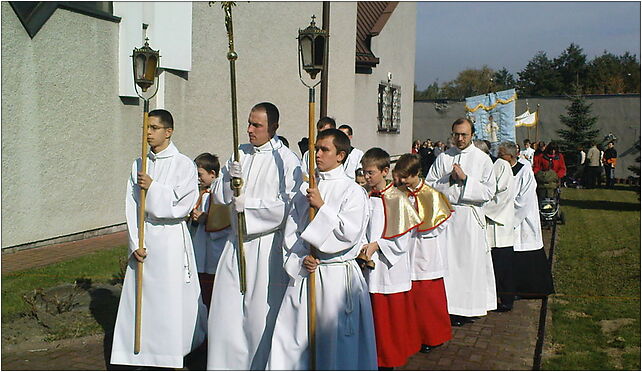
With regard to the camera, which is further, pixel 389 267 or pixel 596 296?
pixel 596 296

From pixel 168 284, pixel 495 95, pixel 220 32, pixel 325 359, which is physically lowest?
pixel 325 359

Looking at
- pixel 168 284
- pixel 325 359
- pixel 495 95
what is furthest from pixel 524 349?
pixel 495 95

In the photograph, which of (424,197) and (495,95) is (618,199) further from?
(424,197)

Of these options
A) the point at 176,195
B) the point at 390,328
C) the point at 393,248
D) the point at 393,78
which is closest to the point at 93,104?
the point at 176,195

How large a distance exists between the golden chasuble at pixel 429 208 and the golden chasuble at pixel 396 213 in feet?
1.55

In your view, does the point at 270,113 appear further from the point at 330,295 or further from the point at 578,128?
the point at 578,128

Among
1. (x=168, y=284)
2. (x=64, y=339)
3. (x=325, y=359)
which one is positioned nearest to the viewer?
(x=325, y=359)

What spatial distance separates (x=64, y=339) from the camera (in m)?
6.29

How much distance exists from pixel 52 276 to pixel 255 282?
4456mm

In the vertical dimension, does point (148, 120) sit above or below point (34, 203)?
above

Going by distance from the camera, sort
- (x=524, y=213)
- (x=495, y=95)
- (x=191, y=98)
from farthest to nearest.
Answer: (x=191, y=98)
(x=495, y=95)
(x=524, y=213)

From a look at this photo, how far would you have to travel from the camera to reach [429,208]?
251 inches

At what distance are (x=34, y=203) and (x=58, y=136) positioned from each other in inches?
45.4

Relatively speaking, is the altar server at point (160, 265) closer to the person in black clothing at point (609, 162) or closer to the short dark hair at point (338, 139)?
the short dark hair at point (338, 139)
